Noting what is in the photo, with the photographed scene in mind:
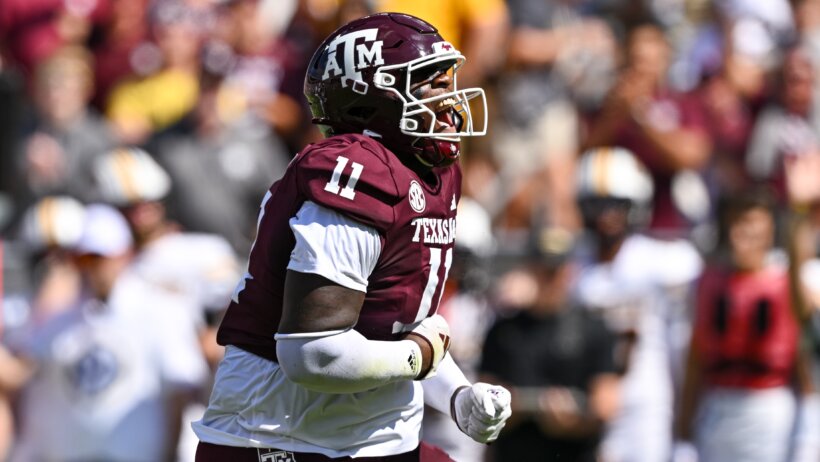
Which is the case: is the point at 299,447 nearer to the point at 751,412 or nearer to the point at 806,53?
the point at 751,412

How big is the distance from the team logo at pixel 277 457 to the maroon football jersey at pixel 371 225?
0.25 m

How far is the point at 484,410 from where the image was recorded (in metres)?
3.89

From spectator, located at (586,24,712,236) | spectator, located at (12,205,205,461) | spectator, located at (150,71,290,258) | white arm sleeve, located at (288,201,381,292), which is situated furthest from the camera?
spectator, located at (150,71,290,258)

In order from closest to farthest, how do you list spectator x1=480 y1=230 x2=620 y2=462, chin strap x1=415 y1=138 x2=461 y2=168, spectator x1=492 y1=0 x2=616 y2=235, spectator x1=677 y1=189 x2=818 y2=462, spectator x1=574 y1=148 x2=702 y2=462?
chin strap x1=415 y1=138 x2=461 y2=168 → spectator x1=480 y1=230 x2=620 y2=462 → spectator x1=677 y1=189 x2=818 y2=462 → spectator x1=574 y1=148 x2=702 y2=462 → spectator x1=492 y1=0 x2=616 y2=235

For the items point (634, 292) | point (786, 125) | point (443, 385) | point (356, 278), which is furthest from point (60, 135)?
point (356, 278)

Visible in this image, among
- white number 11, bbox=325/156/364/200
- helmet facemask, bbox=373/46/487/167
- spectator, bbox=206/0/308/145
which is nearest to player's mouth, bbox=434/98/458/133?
helmet facemask, bbox=373/46/487/167

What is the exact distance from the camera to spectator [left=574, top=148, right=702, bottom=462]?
689cm

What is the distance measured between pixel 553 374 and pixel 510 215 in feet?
6.43

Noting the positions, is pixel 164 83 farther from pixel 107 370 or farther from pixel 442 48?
pixel 442 48

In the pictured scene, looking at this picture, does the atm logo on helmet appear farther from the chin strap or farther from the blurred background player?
the blurred background player

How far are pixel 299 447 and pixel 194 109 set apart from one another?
16.9 feet

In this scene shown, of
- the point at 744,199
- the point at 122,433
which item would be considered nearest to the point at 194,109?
the point at 122,433

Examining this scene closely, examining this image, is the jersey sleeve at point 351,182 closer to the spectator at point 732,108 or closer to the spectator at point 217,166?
the spectator at point 217,166

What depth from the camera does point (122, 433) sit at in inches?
276
